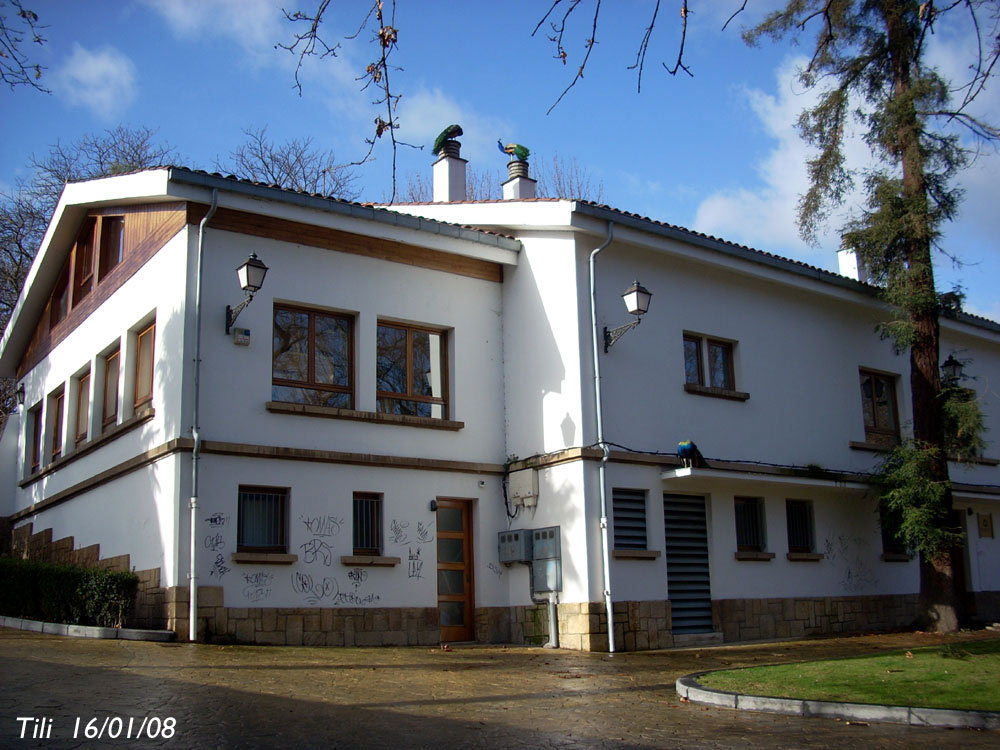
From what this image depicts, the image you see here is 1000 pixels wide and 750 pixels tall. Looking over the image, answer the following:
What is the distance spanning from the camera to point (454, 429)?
51.9 ft

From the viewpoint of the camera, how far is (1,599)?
16.4 metres

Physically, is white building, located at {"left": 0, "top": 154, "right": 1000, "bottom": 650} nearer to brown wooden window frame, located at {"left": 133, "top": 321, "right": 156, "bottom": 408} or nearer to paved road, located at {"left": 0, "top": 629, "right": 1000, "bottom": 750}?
brown wooden window frame, located at {"left": 133, "top": 321, "right": 156, "bottom": 408}

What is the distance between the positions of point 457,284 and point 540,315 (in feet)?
5.01

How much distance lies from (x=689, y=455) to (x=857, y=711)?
7.78 meters

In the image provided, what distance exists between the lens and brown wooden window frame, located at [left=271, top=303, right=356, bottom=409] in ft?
48.1

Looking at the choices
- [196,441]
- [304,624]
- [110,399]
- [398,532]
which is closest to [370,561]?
[398,532]

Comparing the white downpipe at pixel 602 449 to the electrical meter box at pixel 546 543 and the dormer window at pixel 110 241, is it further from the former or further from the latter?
the dormer window at pixel 110 241

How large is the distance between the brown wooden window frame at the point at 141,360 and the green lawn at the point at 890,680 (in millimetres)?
9576

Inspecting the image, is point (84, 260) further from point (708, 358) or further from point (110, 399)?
point (708, 358)

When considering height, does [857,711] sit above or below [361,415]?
below

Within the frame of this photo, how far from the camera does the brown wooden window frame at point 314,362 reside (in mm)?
14672

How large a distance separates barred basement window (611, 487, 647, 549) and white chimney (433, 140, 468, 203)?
24.5ft

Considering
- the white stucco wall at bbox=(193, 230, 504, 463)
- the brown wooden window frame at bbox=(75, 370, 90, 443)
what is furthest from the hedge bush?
the brown wooden window frame at bbox=(75, 370, 90, 443)

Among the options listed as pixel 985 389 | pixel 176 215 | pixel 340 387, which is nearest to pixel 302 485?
pixel 340 387
